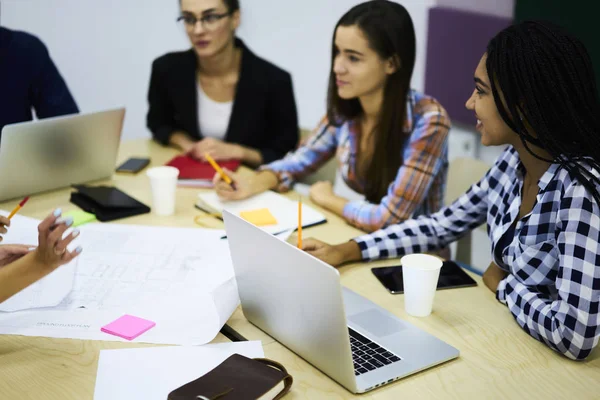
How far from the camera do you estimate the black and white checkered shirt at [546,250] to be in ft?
3.84

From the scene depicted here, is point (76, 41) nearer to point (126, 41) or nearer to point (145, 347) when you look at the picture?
point (126, 41)

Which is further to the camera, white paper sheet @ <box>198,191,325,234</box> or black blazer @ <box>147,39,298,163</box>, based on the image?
black blazer @ <box>147,39,298,163</box>

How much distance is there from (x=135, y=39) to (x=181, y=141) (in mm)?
1479

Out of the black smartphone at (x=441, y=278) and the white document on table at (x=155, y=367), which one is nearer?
the white document on table at (x=155, y=367)

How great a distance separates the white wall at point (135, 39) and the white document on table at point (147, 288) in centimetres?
203

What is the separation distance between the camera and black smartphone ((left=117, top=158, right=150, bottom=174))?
2.23 m

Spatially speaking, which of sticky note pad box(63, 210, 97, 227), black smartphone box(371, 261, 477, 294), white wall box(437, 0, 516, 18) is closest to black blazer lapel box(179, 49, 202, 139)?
sticky note pad box(63, 210, 97, 227)

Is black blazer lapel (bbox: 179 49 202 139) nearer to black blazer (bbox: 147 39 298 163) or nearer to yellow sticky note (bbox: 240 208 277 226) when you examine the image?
black blazer (bbox: 147 39 298 163)

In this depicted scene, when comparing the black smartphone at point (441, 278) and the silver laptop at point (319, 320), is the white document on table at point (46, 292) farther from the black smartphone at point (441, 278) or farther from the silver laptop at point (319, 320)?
the black smartphone at point (441, 278)

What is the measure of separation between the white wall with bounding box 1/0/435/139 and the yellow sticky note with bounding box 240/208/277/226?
1.81 metres

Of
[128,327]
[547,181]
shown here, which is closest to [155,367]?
[128,327]

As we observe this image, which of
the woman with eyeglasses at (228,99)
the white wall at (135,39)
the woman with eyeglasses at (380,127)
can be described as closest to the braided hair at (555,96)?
the woman with eyeglasses at (380,127)

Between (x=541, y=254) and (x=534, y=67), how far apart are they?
0.36 m

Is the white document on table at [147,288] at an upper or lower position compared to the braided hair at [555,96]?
lower
